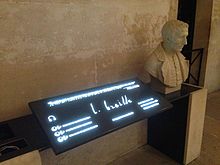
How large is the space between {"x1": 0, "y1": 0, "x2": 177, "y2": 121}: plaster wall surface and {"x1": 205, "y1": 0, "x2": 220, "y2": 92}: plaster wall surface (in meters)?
1.78

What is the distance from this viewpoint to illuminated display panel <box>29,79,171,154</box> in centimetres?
116

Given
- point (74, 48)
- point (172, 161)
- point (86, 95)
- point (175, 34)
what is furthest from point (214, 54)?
point (86, 95)

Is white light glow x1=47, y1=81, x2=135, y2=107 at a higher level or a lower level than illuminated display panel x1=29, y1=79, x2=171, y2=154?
higher

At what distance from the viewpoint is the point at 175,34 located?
5.29 ft

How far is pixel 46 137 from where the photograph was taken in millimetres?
1113

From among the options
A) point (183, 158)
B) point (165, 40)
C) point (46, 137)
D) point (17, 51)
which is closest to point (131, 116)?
point (46, 137)

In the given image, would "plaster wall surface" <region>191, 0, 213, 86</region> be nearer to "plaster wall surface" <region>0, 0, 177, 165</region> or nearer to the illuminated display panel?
"plaster wall surface" <region>0, 0, 177, 165</region>

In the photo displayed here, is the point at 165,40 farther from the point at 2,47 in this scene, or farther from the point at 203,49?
the point at 203,49

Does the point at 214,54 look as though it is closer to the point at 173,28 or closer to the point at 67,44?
the point at 173,28

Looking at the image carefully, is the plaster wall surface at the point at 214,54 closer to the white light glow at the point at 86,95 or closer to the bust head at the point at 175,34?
the bust head at the point at 175,34

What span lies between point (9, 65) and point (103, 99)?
0.60m

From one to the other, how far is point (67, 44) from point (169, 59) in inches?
30.4

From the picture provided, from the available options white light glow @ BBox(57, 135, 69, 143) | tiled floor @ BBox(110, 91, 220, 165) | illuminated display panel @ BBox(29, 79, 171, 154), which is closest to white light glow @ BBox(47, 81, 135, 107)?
illuminated display panel @ BBox(29, 79, 171, 154)

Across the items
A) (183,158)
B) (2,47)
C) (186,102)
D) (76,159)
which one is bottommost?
(183,158)
